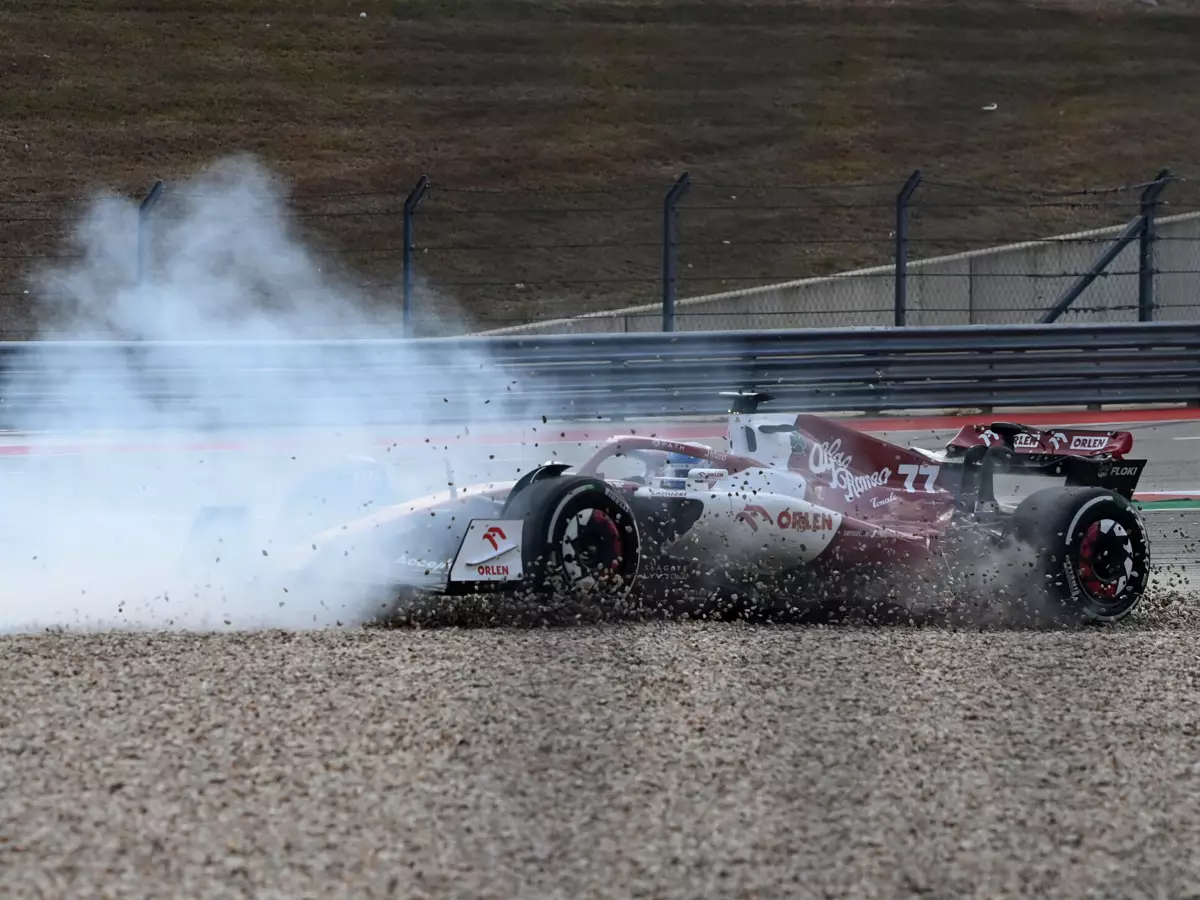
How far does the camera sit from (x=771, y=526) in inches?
255

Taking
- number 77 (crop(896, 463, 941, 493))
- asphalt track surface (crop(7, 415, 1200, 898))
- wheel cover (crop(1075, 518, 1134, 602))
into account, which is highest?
number 77 (crop(896, 463, 941, 493))

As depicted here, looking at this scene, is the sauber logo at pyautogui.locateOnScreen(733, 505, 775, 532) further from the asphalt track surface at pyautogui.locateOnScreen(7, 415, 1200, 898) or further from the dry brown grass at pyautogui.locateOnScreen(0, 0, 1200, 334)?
the dry brown grass at pyautogui.locateOnScreen(0, 0, 1200, 334)

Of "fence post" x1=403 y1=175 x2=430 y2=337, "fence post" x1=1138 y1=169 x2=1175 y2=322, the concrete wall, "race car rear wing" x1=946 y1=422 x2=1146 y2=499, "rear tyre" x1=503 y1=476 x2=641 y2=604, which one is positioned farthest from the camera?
the concrete wall

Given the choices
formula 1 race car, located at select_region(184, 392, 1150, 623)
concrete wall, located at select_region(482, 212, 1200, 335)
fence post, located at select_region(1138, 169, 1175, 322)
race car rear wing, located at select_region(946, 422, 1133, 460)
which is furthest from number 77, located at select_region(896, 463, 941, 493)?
concrete wall, located at select_region(482, 212, 1200, 335)

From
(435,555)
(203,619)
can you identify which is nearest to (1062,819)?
(435,555)

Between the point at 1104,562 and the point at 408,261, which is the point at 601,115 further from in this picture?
the point at 1104,562

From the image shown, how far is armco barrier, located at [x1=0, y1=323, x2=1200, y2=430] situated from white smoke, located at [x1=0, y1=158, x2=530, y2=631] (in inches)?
0.8

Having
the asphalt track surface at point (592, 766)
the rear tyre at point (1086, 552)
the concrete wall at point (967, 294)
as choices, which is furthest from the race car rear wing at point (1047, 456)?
the concrete wall at point (967, 294)

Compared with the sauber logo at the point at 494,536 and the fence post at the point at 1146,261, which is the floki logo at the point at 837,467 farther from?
the fence post at the point at 1146,261

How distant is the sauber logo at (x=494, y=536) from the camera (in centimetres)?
604

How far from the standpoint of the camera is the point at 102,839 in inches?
138

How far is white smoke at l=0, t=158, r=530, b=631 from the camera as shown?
654 centimetres

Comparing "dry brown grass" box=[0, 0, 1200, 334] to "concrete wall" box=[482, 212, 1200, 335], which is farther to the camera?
"dry brown grass" box=[0, 0, 1200, 334]

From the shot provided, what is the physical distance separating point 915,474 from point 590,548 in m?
1.86
